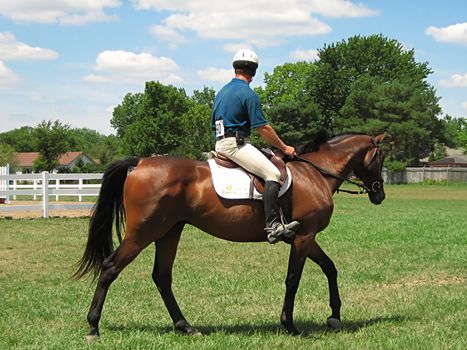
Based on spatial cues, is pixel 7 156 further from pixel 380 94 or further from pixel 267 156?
pixel 267 156

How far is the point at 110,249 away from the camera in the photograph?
274 inches

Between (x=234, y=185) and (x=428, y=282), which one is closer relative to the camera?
(x=234, y=185)

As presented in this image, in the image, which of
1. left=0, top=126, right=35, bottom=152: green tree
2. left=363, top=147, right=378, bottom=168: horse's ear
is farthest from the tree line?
left=363, top=147, right=378, bottom=168: horse's ear

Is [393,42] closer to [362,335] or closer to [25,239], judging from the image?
[25,239]

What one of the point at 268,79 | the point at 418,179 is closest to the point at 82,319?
the point at 418,179

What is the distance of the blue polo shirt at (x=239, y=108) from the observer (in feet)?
21.2

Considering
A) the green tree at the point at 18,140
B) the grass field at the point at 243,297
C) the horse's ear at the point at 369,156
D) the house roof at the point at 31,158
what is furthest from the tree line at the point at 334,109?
the horse's ear at the point at 369,156

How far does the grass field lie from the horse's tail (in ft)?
2.56

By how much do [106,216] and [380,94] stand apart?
6587cm

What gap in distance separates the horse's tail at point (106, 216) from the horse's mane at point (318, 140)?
2092mm

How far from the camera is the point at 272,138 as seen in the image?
671 cm

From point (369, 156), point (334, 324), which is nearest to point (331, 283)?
point (334, 324)

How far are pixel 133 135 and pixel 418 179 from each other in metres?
41.1

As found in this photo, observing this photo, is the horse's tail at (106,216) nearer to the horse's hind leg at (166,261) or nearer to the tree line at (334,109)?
the horse's hind leg at (166,261)
